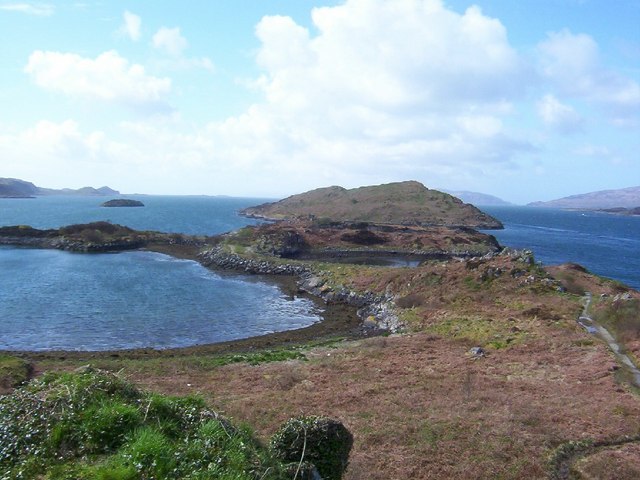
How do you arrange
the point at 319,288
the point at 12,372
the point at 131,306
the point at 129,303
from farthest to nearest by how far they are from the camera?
→ the point at 319,288
the point at 129,303
the point at 131,306
the point at 12,372

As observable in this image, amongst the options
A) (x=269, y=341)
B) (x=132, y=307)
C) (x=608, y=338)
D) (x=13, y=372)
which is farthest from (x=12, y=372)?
(x=608, y=338)

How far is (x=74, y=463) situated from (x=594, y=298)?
3983cm

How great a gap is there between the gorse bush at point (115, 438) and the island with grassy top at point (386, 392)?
0.10 ft

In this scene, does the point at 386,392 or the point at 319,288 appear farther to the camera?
the point at 319,288

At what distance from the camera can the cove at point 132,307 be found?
114 ft

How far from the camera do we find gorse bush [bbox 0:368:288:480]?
297 inches

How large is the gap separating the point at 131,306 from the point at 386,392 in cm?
3193

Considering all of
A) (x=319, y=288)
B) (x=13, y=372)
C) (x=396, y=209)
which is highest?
(x=396, y=209)

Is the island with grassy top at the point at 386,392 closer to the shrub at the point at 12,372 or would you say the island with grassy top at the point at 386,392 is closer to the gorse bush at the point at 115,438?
the gorse bush at the point at 115,438

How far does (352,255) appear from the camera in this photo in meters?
83.9

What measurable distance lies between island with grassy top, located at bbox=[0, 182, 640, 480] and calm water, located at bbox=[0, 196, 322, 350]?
349 centimetres

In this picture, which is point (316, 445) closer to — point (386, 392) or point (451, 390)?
point (386, 392)

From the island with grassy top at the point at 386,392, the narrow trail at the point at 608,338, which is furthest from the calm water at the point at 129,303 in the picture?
the narrow trail at the point at 608,338

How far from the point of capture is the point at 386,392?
1986 centimetres
